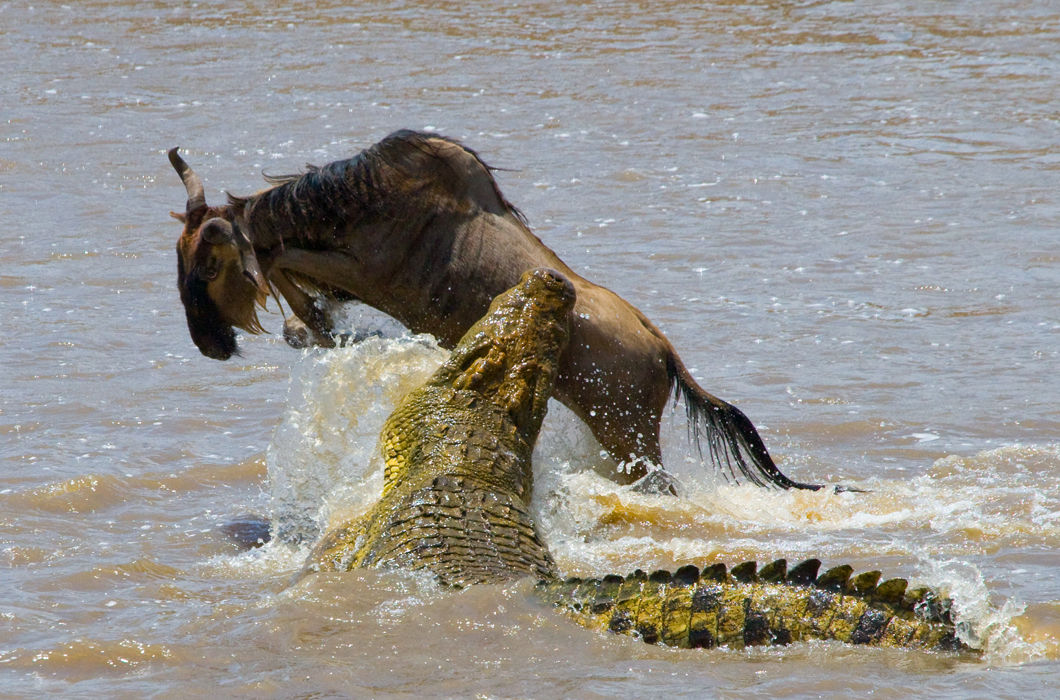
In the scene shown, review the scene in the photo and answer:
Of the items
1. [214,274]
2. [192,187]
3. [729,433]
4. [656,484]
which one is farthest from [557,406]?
[192,187]

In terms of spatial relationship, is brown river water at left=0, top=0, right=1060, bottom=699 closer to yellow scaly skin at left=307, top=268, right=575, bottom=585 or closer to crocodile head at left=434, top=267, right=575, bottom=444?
yellow scaly skin at left=307, top=268, right=575, bottom=585

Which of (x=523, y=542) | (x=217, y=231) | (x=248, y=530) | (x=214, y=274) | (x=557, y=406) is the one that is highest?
(x=217, y=231)

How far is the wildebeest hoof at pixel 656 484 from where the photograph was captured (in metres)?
5.89

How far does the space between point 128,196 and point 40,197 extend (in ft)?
2.15

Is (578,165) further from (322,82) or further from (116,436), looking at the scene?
(116,436)

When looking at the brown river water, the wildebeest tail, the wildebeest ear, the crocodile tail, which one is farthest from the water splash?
the crocodile tail

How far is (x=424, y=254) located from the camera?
5852mm

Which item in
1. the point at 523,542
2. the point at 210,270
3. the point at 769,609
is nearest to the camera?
the point at 769,609

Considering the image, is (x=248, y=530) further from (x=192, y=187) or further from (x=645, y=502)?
(x=645, y=502)

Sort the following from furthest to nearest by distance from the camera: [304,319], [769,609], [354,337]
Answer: [354,337], [304,319], [769,609]

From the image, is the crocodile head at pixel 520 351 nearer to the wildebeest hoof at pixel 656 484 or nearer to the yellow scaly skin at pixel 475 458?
the yellow scaly skin at pixel 475 458

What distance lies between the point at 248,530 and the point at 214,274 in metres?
1.05

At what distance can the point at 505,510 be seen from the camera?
4816mm

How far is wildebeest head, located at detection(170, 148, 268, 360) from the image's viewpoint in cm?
584
